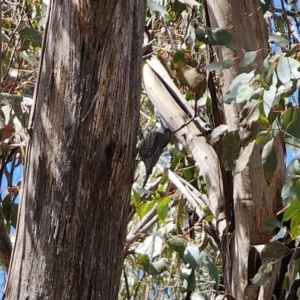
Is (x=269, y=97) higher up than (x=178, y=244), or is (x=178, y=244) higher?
(x=269, y=97)

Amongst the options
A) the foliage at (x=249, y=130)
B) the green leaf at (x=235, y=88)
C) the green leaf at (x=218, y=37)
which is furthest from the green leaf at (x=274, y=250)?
the green leaf at (x=218, y=37)

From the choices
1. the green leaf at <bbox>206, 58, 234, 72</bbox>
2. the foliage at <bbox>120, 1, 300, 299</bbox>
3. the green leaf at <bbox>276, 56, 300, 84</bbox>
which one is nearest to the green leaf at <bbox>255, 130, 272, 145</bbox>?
the foliage at <bbox>120, 1, 300, 299</bbox>

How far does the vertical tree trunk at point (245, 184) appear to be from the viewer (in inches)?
66.3

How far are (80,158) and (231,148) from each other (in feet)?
1.93

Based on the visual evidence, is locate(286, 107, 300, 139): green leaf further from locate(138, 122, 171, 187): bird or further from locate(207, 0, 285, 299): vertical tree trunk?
locate(138, 122, 171, 187): bird

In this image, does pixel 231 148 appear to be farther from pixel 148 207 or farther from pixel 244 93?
pixel 148 207

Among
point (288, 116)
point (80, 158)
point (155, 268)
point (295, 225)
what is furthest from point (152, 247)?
point (80, 158)

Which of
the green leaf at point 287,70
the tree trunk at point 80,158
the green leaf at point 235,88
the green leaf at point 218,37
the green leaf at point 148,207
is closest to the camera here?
the tree trunk at point 80,158

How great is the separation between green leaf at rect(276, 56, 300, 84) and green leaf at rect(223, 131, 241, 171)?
0.75 ft

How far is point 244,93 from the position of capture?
4.47 ft

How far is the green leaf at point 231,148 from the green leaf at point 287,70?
8.9 inches

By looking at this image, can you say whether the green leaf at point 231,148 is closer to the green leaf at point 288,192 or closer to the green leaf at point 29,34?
the green leaf at point 288,192

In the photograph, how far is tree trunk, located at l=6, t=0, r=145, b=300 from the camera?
953 millimetres

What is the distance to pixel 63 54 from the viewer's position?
1031mm
